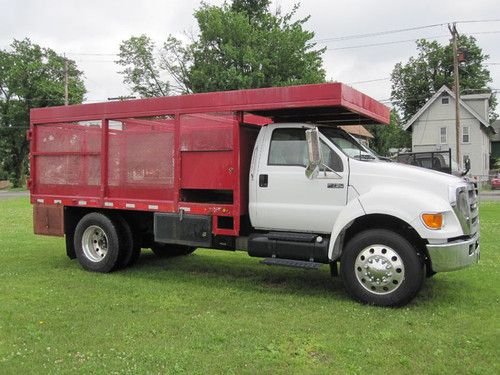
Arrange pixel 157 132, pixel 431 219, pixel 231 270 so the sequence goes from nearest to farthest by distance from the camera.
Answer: pixel 431 219, pixel 157 132, pixel 231 270

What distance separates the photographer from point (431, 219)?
19.5 ft

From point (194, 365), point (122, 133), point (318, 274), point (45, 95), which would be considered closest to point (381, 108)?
point (318, 274)

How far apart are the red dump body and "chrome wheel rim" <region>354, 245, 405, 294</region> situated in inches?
69.4

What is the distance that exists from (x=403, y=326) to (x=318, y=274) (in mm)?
2821

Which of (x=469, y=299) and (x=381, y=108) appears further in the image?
(x=381, y=108)

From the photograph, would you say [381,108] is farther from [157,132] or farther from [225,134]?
[157,132]

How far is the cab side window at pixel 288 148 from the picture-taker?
6.91 m

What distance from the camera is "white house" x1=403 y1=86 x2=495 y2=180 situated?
44000mm

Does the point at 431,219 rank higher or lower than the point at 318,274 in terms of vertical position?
higher

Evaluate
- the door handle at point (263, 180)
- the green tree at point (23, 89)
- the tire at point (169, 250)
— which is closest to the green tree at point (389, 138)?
the green tree at point (23, 89)

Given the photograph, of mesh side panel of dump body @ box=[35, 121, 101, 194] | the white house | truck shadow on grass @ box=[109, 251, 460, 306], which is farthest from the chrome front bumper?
the white house

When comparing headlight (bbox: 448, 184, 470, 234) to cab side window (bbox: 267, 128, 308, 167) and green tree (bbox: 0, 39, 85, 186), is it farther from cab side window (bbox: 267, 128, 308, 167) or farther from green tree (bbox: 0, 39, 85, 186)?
green tree (bbox: 0, 39, 85, 186)

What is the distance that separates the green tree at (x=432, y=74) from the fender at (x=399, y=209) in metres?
→ 57.3

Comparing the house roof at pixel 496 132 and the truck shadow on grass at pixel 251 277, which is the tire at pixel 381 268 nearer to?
the truck shadow on grass at pixel 251 277
